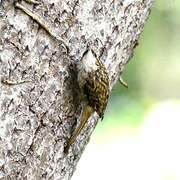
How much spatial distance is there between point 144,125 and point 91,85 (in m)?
3.49

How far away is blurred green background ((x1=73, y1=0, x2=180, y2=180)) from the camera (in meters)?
5.84

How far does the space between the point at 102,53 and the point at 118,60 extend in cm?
12

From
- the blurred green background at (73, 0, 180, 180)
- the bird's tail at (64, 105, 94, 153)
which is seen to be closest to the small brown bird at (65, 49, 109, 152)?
the bird's tail at (64, 105, 94, 153)

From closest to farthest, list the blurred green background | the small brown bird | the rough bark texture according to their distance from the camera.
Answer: the rough bark texture → the small brown bird → the blurred green background

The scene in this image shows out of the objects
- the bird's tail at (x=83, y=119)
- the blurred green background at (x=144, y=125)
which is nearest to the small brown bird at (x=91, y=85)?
the bird's tail at (x=83, y=119)

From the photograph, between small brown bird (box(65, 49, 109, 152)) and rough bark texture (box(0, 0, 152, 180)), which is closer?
rough bark texture (box(0, 0, 152, 180))

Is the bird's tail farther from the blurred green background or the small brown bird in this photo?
the blurred green background

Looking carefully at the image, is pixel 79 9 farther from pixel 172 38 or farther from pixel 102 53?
pixel 172 38

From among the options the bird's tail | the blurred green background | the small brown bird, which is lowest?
the bird's tail

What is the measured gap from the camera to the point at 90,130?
105 inches

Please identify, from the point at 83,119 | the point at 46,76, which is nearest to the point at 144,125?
the point at 83,119

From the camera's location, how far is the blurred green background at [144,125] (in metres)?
5.84

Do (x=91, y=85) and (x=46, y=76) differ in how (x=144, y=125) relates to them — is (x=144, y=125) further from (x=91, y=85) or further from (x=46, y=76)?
(x=46, y=76)

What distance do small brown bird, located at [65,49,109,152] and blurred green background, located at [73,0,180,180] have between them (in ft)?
10.0
